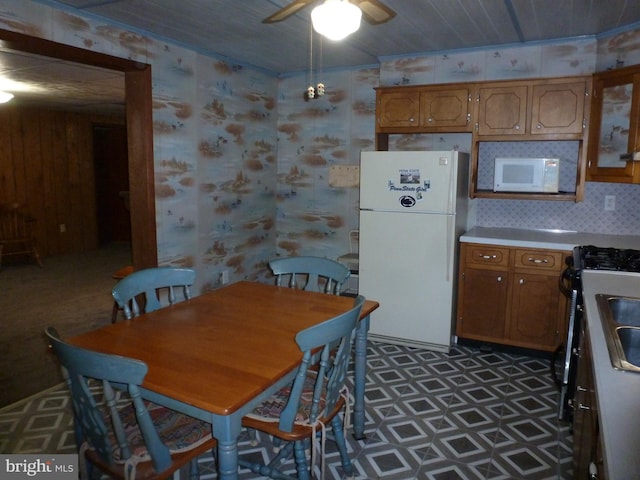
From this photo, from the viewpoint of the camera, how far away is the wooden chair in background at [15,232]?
6.46 m

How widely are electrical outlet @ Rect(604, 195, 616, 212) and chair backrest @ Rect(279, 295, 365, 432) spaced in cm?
266

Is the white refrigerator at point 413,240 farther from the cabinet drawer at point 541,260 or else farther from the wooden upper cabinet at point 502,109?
the cabinet drawer at point 541,260

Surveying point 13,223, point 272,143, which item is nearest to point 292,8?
point 272,143

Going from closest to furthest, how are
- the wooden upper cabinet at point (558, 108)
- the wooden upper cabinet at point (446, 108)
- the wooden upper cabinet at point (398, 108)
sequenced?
the wooden upper cabinet at point (558, 108), the wooden upper cabinet at point (446, 108), the wooden upper cabinet at point (398, 108)

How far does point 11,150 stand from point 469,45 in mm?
6233

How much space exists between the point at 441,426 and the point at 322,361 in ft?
4.15

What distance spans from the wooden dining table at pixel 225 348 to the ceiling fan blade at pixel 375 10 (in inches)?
52.0

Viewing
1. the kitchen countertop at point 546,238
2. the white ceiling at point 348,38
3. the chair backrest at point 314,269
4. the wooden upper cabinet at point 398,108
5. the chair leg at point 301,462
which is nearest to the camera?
the chair leg at point 301,462

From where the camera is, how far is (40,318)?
14.6 ft

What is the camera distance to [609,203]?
3654 mm

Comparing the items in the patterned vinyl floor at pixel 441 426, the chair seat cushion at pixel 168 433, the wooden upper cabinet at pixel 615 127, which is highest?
the wooden upper cabinet at pixel 615 127

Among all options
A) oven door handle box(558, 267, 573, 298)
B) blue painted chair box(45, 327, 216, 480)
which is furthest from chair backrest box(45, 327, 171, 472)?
oven door handle box(558, 267, 573, 298)

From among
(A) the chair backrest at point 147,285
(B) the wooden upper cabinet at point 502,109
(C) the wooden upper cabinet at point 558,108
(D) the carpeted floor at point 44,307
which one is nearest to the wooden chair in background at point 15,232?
(D) the carpeted floor at point 44,307

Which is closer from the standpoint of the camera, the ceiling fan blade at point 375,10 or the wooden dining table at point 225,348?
the wooden dining table at point 225,348
